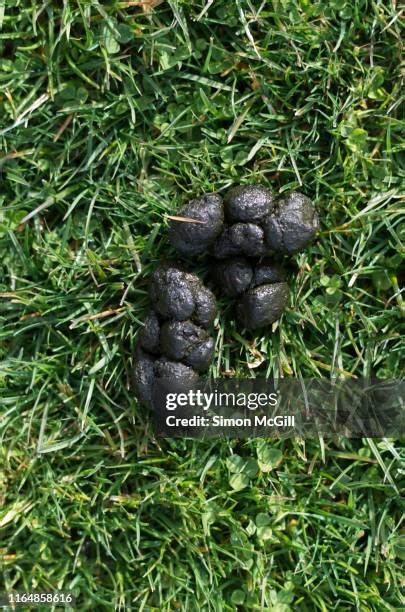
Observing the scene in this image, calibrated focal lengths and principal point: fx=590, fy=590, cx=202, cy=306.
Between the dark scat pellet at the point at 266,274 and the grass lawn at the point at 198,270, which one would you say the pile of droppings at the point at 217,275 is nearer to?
the dark scat pellet at the point at 266,274

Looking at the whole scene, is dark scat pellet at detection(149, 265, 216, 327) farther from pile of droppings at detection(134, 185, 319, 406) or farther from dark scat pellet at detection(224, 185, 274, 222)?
dark scat pellet at detection(224, 185, 274, 222)

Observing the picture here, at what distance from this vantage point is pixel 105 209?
3.21m

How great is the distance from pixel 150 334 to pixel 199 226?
0.61 meters

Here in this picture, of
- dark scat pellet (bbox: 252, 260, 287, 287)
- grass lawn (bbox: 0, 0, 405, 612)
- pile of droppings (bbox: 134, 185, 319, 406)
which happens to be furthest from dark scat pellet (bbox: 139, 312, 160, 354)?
dark scat pellet (bbox: 252, 260, 287, 287)

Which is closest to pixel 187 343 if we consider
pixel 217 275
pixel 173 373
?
pixel 173 373

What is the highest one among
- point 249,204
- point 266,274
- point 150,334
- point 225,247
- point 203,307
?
point 249,204

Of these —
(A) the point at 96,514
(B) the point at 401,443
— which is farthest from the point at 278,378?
(A) the point at 96,514

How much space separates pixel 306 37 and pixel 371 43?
0.35 meters

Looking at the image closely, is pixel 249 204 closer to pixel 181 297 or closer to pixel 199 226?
pixel 199 226

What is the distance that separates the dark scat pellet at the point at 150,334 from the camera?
9.98 feet

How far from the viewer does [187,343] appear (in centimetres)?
296

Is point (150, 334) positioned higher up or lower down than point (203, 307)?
lower down

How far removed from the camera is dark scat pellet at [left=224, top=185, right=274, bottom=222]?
291cm

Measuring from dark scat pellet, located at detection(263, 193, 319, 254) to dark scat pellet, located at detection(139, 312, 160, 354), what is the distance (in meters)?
0.71
